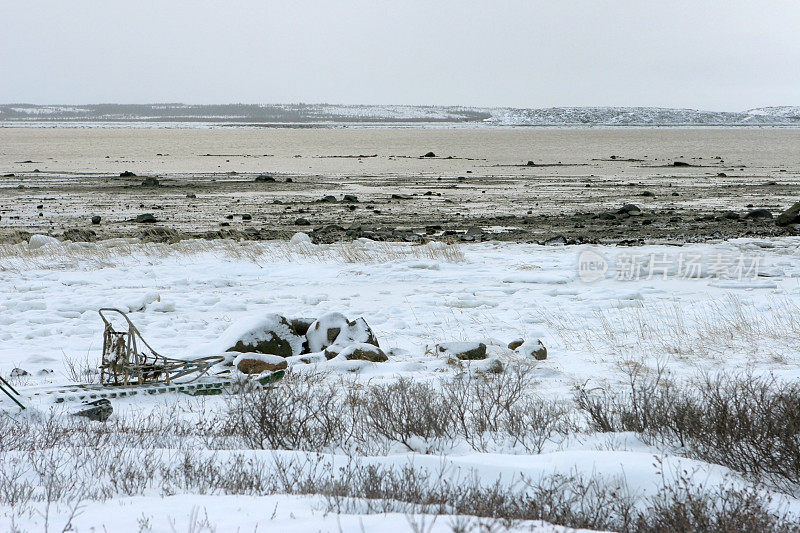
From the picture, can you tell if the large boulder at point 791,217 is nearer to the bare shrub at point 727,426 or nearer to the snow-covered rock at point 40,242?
the bare shrub at point 727,426

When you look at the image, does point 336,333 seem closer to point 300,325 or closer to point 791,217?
point 300,325

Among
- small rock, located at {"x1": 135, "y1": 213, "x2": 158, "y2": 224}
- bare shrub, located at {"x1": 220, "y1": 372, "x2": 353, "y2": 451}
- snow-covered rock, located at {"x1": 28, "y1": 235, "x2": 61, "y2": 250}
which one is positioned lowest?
small rock, located at {"x1": 135, "y1": 213, "x2": 158, "y2": 224}

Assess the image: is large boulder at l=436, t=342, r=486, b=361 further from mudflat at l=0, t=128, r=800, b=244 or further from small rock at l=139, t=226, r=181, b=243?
small rock at l=139, t=226, r=181, b=243

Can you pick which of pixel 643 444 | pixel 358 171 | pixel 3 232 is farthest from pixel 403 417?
pixel 358 171

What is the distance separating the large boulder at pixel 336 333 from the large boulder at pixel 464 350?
0.92 meters

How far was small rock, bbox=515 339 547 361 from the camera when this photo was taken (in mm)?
8539

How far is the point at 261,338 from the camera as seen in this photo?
882cm

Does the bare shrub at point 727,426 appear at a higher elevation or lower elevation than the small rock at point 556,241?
higher

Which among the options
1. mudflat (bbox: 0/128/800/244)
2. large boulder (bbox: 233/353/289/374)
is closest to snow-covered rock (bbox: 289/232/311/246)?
mudflat (bbox: 0/128/800/244)

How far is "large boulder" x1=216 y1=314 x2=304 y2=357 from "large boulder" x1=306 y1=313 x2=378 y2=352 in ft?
0.78

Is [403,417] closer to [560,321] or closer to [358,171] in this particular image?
[560,321]

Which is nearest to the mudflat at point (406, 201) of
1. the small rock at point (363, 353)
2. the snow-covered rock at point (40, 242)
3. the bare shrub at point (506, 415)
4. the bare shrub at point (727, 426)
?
the snow-covered rock at point (40, 242)

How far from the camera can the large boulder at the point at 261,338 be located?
8750mm

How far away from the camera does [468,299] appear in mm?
12016
